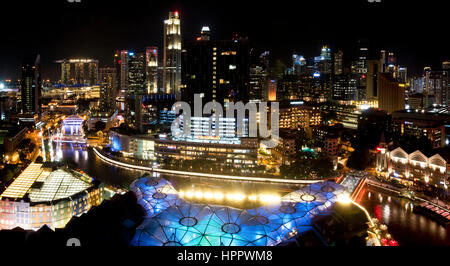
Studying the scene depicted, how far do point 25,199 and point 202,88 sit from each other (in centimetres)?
860

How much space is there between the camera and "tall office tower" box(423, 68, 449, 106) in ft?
57.0

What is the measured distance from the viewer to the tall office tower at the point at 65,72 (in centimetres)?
3366

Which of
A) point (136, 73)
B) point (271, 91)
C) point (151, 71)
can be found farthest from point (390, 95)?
point (136, 73)

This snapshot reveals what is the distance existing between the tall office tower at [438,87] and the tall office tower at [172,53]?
14056 mm

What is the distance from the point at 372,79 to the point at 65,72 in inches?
1162

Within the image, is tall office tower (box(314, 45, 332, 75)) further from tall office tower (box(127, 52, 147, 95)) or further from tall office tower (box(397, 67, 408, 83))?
tall office tower (box(127, 52, 147, 95))

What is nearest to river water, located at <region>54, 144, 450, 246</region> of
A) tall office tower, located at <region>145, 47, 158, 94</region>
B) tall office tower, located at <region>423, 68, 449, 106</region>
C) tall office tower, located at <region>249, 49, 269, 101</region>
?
tall office tower, located at <region>249, 49, 269, 101</region>

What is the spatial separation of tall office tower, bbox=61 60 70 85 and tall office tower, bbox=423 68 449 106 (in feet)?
104

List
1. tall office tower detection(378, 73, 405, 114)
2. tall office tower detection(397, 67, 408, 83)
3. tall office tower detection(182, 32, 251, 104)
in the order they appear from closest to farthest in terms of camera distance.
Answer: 1. tall office tower detection(182, 32, 251, 104)
2. tall office tower detection(378, 73, 405, 114)
3. tall office tower detection(397, 67, 408, 83)

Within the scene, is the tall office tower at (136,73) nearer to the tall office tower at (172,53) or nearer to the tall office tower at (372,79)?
the tall office tower at (172,53)

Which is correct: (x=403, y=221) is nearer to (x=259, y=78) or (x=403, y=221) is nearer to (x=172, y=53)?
(x=259, y=78)

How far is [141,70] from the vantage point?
2436cm
